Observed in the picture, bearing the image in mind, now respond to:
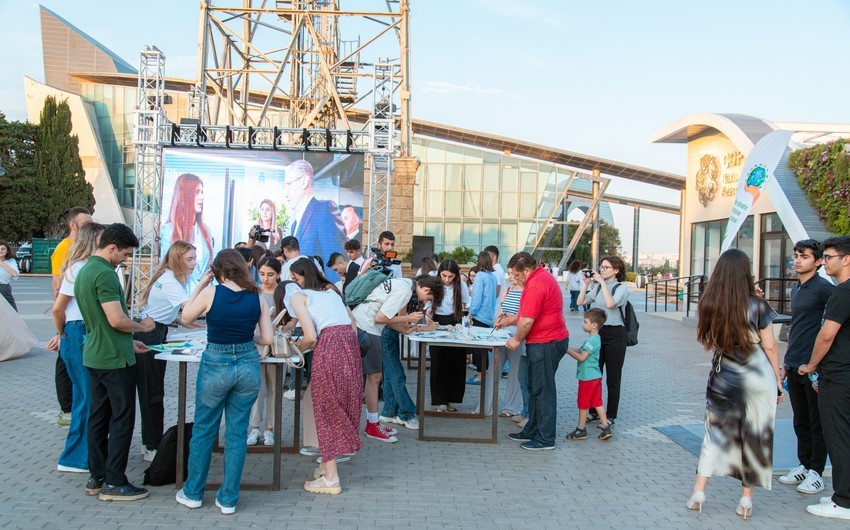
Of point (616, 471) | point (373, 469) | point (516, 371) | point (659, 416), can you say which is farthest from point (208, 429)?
point (659, 416)

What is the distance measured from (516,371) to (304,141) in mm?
9972

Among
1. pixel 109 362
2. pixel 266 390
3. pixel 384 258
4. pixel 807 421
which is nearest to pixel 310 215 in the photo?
pixel 384 258

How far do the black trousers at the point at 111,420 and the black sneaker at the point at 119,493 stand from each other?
0.11 feet

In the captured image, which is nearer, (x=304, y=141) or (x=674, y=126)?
(x=304, y=141)

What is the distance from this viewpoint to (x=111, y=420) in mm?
4867

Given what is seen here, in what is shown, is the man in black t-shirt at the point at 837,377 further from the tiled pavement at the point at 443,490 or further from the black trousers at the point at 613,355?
the black trousers at the point at 613,355

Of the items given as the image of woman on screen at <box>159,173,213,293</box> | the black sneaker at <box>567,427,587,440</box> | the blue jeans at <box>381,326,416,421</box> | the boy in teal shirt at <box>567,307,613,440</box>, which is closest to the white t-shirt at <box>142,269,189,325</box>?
the blue jeans at <box>381,326,416,421</box>

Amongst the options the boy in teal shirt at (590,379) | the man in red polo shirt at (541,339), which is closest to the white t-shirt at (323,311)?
A: the man in red polo shirt at (541,339)

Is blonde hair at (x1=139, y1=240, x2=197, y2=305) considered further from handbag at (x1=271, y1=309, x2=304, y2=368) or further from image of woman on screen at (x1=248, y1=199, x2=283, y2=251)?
image of woman on screen at (x1=248, y1=199, x2=283, y2=251)

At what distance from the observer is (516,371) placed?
8125mm

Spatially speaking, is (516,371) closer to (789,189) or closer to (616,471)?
(616,471)

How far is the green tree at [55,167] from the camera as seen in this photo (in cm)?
3938

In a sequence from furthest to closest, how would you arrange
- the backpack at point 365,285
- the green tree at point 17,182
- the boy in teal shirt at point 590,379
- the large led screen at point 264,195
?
1. the green tree at point 17,182
2. the large led screen at point 264,195
3. the boy in teal shirt at point 590,379
4. the backpack at point 365,285

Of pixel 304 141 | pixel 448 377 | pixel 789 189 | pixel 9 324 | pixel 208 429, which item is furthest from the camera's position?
pixel 789 189
